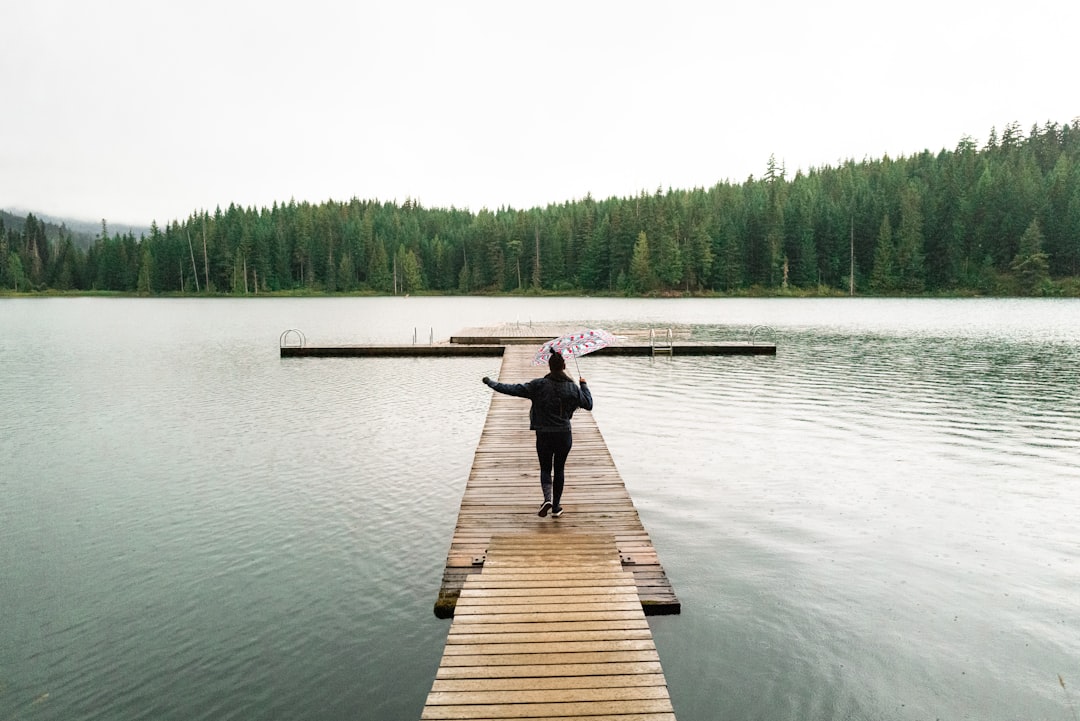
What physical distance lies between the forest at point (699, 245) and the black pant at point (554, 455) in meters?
110

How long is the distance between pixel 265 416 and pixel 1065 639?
20.4 m

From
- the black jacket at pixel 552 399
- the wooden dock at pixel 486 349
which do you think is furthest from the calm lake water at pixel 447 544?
the wooden dock at pixel 486 349

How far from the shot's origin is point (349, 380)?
29.4 m

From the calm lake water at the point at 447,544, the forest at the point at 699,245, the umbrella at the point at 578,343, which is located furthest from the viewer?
the forest at the point at 699,245

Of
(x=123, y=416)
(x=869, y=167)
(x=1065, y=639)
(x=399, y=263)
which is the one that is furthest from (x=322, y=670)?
(x=869, y=167)

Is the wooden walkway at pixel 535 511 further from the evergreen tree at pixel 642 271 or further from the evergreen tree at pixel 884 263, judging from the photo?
the evergreen tree at pixel 884 263

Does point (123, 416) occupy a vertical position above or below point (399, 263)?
below

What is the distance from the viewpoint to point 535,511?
10578mm

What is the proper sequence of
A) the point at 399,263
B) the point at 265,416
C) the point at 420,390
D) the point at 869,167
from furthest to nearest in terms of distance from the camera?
the point at 869,167, the point at 399,263, the point at 420,390, the point at 265,416

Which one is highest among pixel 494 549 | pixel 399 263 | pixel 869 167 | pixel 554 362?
pixel 869 167

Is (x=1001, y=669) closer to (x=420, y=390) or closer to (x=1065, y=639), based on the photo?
(x=1065, y=639)

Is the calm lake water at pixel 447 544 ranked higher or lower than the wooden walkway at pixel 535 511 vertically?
lower

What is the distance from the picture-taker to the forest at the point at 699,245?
106938 millimetres

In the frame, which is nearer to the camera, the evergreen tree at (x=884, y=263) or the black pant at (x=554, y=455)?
the black pant at (x=554, y=455)
